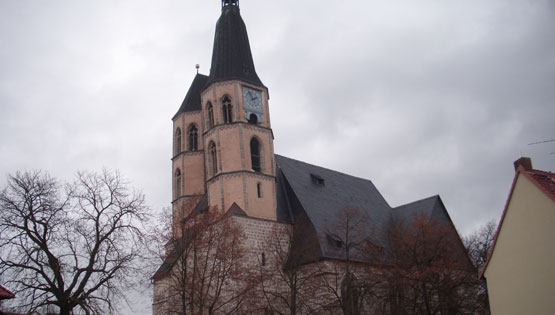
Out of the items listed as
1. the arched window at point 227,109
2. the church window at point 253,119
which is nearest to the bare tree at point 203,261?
the arched window at point 227,109

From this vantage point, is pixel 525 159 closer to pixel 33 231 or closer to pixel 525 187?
pixel 525 187

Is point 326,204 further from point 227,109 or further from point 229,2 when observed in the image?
point 229,2

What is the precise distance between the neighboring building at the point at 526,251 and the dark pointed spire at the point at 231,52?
23.4 meters

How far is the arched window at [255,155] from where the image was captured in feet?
130

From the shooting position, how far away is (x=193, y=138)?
45.0 meters

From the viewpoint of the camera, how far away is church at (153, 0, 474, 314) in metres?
37.6

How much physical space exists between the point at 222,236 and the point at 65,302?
945cm

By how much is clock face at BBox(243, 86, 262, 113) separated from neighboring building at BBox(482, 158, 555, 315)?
21.9 m

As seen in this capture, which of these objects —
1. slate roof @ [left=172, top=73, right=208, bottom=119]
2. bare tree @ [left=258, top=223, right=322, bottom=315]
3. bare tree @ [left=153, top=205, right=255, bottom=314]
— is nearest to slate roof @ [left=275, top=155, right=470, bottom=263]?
bare tree @ [left=258, top=223, right=322, bottom=315]

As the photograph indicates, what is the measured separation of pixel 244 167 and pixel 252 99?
5.42 metres

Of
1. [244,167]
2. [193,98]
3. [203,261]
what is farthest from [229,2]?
[203,261]

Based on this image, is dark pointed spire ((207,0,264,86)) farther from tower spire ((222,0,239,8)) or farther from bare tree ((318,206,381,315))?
bare tree ((318,206,381,315))

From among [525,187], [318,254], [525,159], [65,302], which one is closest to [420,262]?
[318,254]

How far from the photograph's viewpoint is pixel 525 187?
67.2 ft
